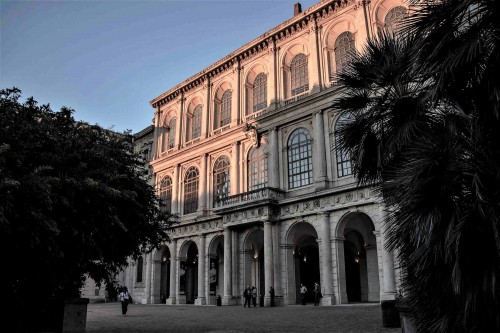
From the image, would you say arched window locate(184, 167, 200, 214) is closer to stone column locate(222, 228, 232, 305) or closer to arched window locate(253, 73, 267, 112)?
stone column locate(222, 228, 232, 305)

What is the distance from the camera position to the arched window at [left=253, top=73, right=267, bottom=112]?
35.0 m

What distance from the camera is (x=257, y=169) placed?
33.3m

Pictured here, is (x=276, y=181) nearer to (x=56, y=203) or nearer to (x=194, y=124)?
(x=194, y=124)

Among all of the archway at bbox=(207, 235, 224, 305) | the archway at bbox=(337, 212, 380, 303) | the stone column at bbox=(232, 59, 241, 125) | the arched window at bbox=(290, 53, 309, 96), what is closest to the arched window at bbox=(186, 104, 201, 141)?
the stone column at bbox=(232, 59, 241, 125)

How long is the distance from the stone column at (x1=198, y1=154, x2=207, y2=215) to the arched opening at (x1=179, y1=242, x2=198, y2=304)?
4.25 meters

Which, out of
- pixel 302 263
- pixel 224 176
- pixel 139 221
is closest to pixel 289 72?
pixel 224 176

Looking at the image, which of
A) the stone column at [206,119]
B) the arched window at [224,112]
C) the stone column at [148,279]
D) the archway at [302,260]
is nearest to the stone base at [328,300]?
Result: the archway at [302,260]

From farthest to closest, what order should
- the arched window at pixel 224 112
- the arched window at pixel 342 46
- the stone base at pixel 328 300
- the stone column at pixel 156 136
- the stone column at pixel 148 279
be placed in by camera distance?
1. the stone column at pixel 156 136
2. the stone column at pixel 148 279
3. the arched window at pixel 224 112
4. the arched window at pixel 342 46
5. the stone base at pixel 328 300

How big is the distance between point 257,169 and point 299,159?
4.11 metres

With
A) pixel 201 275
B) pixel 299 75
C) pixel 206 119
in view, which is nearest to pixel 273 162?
pixel 299 75

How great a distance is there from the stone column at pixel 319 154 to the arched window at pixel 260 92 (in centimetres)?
660

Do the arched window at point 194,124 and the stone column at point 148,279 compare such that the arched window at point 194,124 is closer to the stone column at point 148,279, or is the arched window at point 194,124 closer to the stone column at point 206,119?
the stone column at point 206,119

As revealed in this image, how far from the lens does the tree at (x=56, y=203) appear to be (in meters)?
9.78

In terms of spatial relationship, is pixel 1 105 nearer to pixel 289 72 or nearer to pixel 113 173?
pixel 113 173
